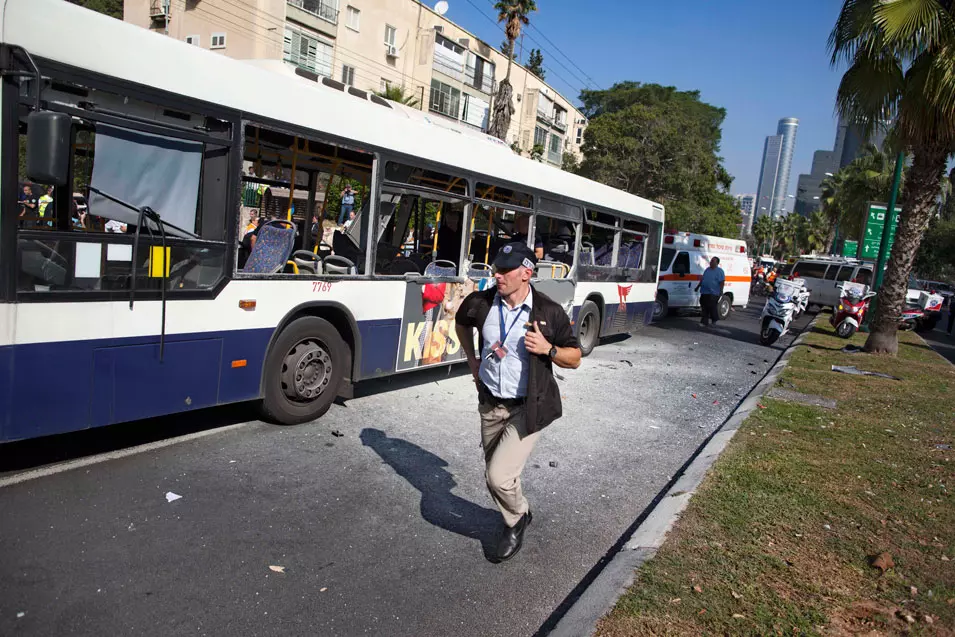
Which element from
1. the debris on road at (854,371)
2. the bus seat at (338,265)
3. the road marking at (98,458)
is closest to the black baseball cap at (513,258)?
the bus seat at (338,265)

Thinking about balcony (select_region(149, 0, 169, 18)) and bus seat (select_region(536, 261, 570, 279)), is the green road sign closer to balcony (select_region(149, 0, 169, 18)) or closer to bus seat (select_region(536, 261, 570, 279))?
bus seat (select_region(536, 261, 570, 279))

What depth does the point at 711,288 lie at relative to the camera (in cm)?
1828

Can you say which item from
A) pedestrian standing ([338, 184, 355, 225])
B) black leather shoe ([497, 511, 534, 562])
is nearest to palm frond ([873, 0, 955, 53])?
pedestrian standing ([338, 184, 355, 225])

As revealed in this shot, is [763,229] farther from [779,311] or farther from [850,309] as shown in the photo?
[779,311]

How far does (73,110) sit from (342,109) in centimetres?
246

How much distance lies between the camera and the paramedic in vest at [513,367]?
12.7ft

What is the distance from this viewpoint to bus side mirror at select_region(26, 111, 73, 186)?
158 inches

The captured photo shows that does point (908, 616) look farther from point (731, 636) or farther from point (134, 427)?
point (134, 427)

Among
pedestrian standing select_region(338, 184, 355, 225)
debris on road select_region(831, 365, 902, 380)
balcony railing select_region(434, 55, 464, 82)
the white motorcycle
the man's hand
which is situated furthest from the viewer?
balcony railing select_region(434, 55, 464, 82)

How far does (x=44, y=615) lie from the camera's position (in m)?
3.18

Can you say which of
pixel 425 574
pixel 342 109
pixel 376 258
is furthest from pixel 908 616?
pixel 342 109

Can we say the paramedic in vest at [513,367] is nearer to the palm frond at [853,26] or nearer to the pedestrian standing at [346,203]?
the pedestrian standing at [346,203]

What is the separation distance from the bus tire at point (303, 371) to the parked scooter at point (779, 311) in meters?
12.3

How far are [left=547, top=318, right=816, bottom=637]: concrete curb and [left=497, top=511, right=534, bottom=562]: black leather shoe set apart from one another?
1.70 ft
